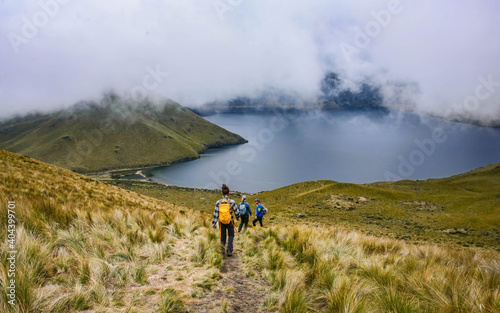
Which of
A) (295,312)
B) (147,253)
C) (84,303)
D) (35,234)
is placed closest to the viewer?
(84,303)

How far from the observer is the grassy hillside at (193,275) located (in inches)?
153

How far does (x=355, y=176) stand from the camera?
112 metres

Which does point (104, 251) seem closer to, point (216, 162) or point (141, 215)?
point (141, 215)

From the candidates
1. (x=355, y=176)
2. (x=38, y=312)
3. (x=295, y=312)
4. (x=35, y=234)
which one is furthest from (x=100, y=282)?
(x=355, y=176)

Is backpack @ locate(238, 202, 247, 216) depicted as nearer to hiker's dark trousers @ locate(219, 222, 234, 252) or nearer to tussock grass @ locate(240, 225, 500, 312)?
tussock grass @ locate(240, 225, 500, 312)

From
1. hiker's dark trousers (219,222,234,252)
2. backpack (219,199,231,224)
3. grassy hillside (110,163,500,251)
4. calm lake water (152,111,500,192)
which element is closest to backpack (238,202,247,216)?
hiker's dark trousers (219,222,234,252)

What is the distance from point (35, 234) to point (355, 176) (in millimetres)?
118015

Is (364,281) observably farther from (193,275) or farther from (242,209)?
(242,209)

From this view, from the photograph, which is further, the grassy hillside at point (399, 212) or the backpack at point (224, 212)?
the grassy hillside at point (399, 212)

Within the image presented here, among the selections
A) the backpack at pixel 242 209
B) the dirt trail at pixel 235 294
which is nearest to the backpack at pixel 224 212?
the dirt trail at pixel 235 294

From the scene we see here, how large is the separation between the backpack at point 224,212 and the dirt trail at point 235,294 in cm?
133

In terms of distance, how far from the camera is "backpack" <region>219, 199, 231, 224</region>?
7359mm

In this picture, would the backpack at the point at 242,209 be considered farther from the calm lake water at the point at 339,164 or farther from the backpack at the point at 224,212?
the calm lake water at the point at 339,164

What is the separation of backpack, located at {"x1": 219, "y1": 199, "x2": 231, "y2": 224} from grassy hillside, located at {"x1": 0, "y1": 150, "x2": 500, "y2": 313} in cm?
76
